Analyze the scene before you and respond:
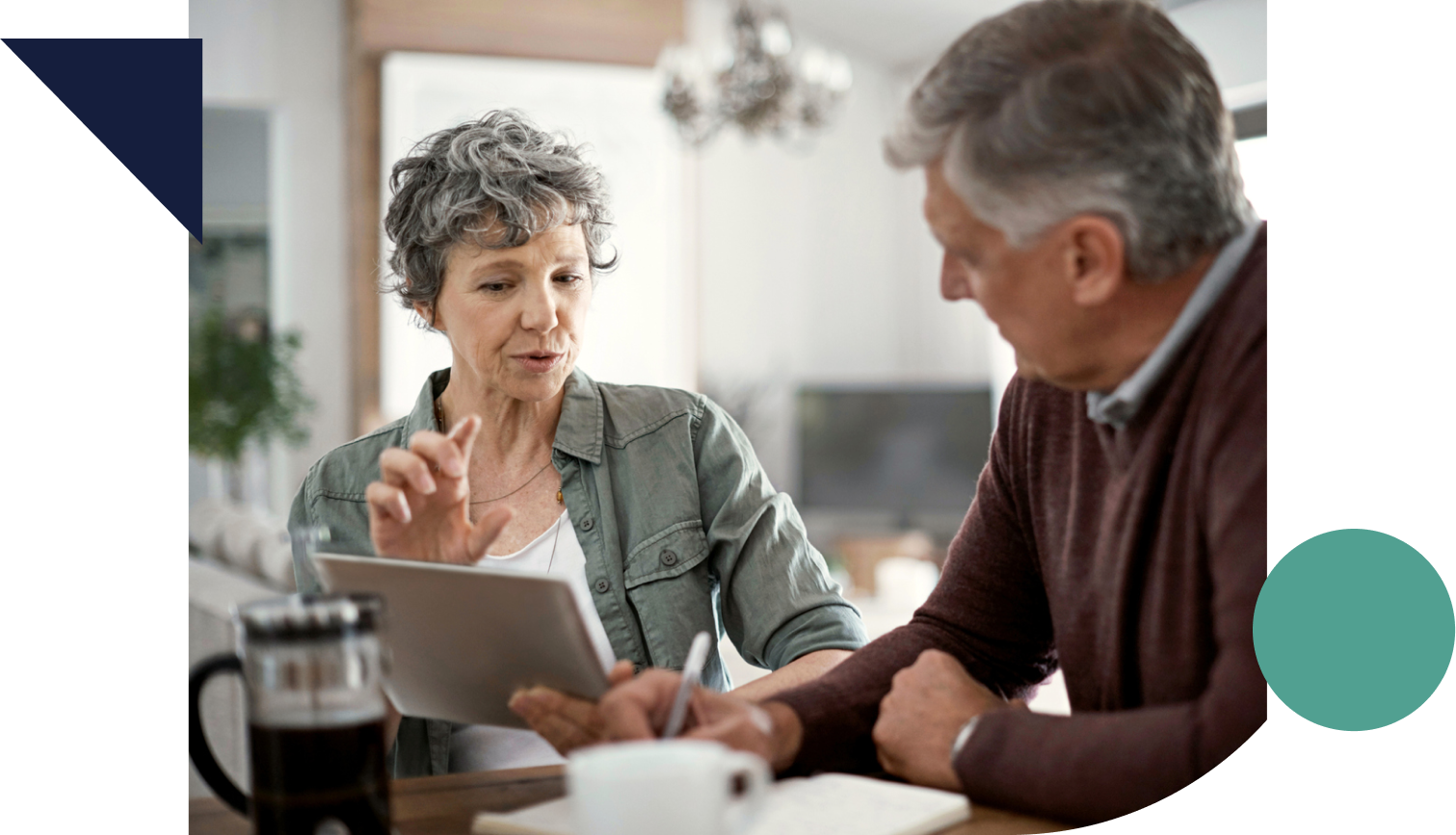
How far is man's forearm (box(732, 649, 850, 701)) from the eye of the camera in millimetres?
1242

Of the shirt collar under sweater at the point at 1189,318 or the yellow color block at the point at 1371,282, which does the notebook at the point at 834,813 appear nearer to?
the shirt collar under sweater at the point at 1189,318

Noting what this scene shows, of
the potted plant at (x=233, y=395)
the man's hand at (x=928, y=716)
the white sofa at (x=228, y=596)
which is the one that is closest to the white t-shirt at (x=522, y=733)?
the man's hand at (x=928, y=716)

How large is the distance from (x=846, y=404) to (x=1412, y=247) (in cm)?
495

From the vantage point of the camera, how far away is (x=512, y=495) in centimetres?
147

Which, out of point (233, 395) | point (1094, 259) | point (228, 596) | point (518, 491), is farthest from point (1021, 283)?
point (233, 395)

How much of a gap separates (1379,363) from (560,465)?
89 centimetres

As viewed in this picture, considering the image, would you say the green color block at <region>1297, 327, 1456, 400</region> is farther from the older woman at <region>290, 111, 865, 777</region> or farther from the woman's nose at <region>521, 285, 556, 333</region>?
the woman's nose at <region>521, 285, 556, 333</region>

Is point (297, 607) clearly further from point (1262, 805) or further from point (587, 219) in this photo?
point (587, 219)

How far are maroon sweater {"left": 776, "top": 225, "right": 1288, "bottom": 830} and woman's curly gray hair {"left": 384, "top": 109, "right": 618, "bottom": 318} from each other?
0.59 metres

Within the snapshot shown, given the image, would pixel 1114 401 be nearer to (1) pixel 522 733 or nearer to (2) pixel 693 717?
(2) pixel 693 717

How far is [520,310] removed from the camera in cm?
142

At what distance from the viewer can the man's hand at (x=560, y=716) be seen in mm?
948

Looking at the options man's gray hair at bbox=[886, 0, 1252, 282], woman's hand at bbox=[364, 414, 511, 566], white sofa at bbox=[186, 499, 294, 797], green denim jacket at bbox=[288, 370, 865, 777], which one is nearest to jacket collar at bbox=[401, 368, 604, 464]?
green denim jacket at bbox=[288, 370, 865, 777]

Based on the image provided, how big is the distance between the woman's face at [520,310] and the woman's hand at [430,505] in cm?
27
